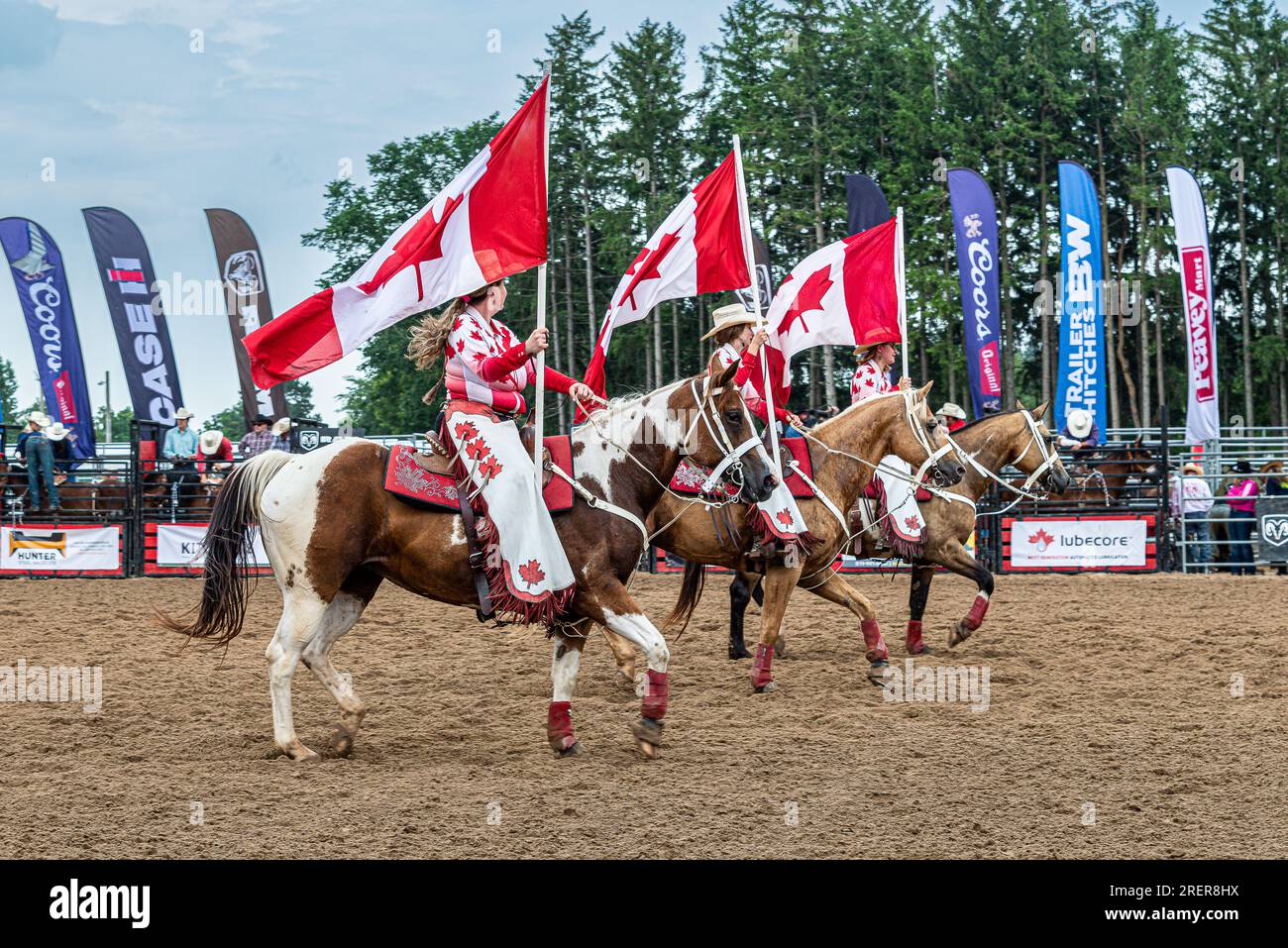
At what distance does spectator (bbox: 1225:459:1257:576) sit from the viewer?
19.2 metres

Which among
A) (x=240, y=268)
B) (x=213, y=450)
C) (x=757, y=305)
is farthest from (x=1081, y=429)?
(x=240, y=268)

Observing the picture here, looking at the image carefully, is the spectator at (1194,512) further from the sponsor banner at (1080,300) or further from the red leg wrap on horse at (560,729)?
the red leg wrap on horse at (560,729)

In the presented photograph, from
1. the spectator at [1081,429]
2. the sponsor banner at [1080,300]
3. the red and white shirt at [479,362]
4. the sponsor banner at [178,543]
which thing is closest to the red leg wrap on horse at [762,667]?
the red and white shirt at [479,362]

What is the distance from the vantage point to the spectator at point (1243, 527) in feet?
63.0

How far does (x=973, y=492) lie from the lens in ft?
38.2

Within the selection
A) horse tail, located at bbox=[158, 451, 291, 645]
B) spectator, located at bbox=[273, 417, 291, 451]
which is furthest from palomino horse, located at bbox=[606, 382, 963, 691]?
spectator, located at bbox=[273, 417, 291, 451]

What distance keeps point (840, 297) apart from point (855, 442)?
2.27m

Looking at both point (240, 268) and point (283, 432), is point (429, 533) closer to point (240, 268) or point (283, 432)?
point (283, 432)

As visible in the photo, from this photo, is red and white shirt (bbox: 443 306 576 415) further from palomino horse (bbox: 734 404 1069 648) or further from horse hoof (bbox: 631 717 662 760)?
palomino horse (bbox: 734 404 1069 648)

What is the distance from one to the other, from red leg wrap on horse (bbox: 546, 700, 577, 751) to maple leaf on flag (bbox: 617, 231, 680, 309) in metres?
3.34

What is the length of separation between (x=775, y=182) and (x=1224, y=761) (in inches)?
1428

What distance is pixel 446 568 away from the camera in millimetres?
7199
